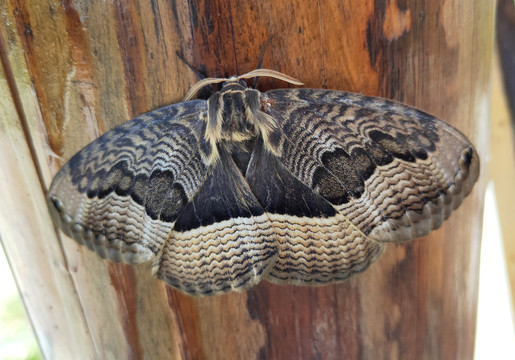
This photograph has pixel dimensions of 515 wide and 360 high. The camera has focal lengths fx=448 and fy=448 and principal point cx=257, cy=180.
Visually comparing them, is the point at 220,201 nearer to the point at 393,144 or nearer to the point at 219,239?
the point at 219,239

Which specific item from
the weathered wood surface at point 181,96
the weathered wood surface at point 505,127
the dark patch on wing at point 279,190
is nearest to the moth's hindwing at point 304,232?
the dark patch on wing at point 279,190

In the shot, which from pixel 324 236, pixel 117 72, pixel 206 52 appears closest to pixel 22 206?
pixel 117 72

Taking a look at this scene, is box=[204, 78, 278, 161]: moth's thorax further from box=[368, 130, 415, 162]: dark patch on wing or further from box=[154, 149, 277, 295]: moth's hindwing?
box=[368, 130, 415, 162]: dark patch on wing

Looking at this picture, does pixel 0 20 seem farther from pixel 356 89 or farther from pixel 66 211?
pixel 356 89

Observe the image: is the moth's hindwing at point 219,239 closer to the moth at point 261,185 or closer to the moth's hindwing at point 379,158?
the moth at point 261,185

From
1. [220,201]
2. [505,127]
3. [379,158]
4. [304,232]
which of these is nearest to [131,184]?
[220,201]

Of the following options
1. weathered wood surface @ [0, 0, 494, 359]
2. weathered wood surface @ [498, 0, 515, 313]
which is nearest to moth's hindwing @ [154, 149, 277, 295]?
weathered wood surface @ [0, 0, 494, 359]
